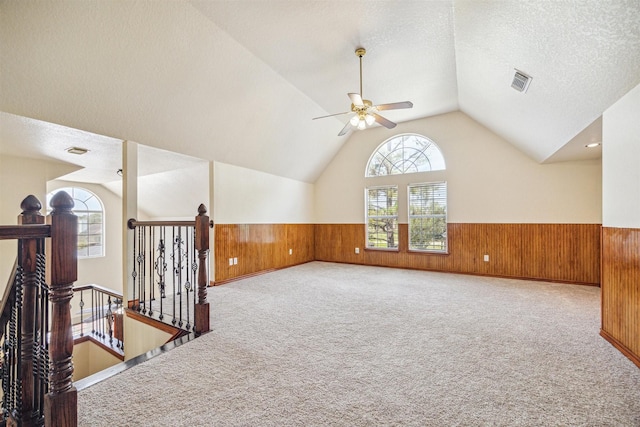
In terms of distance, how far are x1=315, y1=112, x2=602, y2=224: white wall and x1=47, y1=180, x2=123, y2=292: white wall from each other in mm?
6197

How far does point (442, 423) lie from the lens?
1.51 m

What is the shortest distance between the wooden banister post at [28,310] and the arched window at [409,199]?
558 centimetres

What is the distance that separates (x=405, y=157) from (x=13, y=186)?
6997mm

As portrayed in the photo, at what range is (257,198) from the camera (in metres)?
5.60

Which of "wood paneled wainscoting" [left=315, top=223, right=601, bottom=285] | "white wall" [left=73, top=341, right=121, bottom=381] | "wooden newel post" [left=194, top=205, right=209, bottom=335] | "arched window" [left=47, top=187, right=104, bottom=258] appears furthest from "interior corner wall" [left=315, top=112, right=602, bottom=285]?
"arched window" [left=47, top=187, right=104, bottom=258]

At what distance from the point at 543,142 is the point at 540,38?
217cm

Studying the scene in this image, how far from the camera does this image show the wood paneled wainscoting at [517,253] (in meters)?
4.44

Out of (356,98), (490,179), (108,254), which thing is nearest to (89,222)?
(108,254)

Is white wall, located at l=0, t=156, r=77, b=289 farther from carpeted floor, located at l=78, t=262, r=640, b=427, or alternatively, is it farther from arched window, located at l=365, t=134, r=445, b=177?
arched window, located at l=365, t=134, r=445, b=177

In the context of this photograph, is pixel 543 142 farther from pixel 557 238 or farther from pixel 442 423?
pixel 442 423

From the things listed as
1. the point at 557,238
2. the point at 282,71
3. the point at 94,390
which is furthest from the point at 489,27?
the point at 94,390

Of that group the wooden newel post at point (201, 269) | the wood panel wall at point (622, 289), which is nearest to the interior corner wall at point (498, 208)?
the wood panel wall at point (622, 289)

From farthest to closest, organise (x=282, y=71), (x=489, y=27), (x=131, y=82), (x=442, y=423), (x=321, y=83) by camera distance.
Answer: (x=321, y=83) → (x=282, y=71) → (x=131, y=82) → (x=489, y=27) → (x=442, y=423)

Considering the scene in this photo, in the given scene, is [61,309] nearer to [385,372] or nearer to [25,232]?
[25,232]
